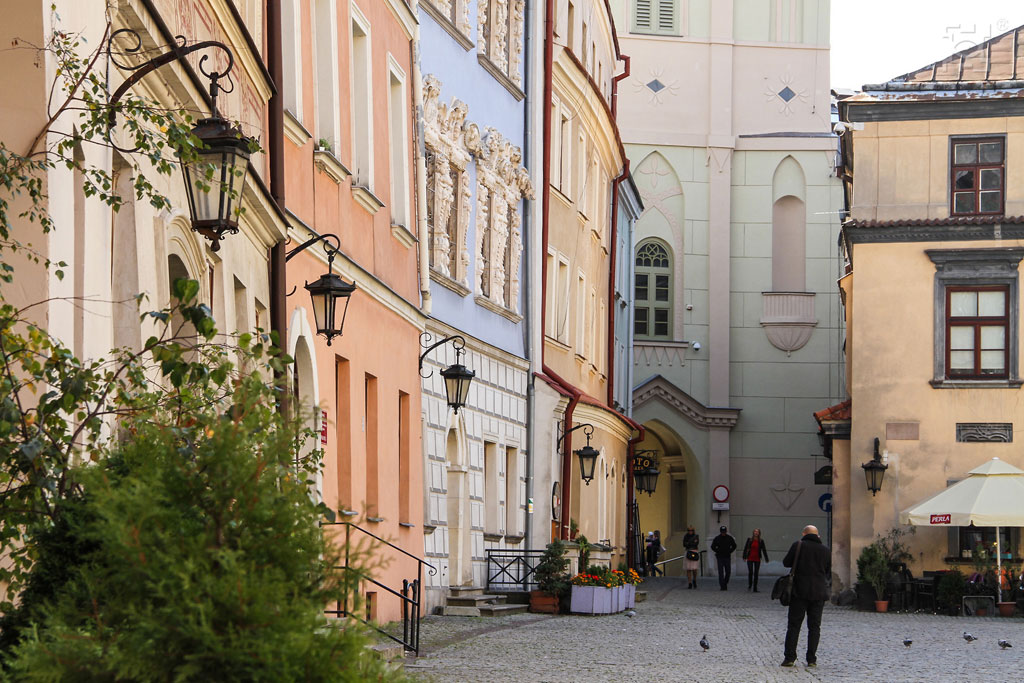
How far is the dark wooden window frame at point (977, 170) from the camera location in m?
29.8

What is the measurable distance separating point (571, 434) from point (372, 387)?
1224cm

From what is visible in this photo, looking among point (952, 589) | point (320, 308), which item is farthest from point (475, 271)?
point (320, 308)

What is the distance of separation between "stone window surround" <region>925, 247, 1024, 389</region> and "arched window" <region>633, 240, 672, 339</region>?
17097 millimetres

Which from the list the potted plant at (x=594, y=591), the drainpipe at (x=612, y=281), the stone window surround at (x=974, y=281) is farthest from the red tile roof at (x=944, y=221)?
the potted plant at (x=594, y=591)

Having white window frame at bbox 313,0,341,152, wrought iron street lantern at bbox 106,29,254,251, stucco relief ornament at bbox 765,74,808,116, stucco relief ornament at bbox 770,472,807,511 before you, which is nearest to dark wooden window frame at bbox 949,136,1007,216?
stucco relief ornament at bbox 770,472,807,511

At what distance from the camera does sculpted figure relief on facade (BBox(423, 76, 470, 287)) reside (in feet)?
70.4

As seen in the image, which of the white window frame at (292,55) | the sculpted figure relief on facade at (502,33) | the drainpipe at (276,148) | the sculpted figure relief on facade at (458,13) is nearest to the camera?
the drainpipe at (276,148)

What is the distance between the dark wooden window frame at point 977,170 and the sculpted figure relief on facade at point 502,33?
8.46 metres

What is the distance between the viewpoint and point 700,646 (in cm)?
1828

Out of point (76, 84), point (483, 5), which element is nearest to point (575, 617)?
point (483, 5)

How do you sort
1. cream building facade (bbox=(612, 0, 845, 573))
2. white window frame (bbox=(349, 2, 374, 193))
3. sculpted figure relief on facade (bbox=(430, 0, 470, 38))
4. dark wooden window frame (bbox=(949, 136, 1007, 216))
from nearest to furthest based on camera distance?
white window frame (bbox=(349, 2, 374, 193)) → sculpted figure relief on facade (bbox=(430, 0, 470, 38)) → dark wooden window frame (bbox=(949, 136, 1007, 216)) → cream building facade (bbox=(612, 0, 845, 573))

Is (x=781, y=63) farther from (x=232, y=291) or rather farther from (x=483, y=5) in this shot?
(x=232, y=291)

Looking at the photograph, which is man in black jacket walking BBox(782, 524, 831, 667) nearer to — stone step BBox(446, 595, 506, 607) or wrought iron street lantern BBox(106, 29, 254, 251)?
stone step BBox(446, 595, 506, 607)

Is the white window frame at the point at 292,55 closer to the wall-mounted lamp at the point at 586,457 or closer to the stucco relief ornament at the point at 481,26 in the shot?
the stucco relief ornament at the point at 481,26
